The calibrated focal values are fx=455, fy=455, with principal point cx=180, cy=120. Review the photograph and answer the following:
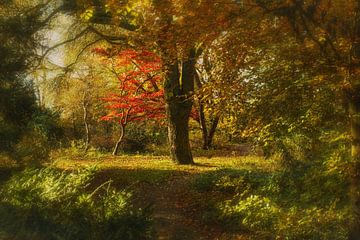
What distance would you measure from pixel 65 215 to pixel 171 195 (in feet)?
15.1

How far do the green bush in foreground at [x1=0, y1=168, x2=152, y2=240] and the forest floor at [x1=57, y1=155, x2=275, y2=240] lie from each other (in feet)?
1.71

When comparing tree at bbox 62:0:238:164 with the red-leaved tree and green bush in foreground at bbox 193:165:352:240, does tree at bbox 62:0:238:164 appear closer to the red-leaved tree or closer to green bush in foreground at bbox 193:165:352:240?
green bush in foreground at bbox 193:165:352:240

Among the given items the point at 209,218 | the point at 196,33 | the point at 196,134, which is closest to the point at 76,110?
the point at 196,134

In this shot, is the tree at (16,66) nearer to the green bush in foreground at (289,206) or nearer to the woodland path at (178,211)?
the woodland path at (178,211)

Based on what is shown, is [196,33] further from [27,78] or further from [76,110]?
[76,110]

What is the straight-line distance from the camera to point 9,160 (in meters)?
12.5

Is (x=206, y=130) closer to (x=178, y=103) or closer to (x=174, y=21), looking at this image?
(x=178, y=103)

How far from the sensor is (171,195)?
12.5 metres

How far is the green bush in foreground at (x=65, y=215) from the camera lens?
7.97 metres

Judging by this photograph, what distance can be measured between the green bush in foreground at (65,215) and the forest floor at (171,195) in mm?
521

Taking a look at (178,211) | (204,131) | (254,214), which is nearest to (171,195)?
(178,211)

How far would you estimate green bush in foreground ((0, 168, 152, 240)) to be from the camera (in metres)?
7.97

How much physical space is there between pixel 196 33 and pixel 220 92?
1.74m

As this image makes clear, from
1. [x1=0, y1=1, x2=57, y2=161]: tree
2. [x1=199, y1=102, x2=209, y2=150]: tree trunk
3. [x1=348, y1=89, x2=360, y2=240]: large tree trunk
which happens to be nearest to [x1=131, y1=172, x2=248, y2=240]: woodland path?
[x1=348, y1=89, x2=360, y2=240]: large tree trunk
